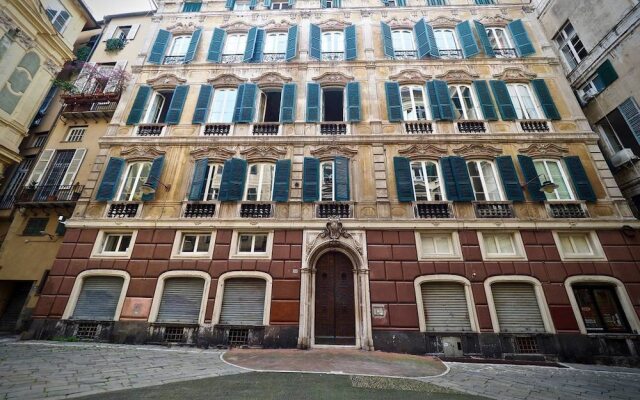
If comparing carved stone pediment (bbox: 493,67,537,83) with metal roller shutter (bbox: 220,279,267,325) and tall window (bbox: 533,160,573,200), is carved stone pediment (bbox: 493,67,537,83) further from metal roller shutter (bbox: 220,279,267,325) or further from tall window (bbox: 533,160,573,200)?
metal roller shutter (bbox: 220,279,267,325)

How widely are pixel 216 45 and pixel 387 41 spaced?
9.69 m

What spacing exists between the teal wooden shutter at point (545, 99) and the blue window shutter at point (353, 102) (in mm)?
8704

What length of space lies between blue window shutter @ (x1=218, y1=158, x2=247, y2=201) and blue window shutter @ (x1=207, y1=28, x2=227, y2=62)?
701 cm

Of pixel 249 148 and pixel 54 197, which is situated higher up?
pixel 249 148

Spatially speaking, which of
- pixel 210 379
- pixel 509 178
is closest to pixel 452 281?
pixel 509 178

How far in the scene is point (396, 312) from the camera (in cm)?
974

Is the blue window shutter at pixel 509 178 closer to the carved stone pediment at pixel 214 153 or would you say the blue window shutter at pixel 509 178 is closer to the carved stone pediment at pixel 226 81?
the carved stone pediment at pixel 214 153

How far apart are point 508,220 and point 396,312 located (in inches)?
226

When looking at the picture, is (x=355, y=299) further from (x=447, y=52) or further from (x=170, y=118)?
(x=447, y=52)

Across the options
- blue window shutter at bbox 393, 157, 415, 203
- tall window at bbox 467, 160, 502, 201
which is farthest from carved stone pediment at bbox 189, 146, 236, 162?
tall window at bbox 467, 160, 502, 201

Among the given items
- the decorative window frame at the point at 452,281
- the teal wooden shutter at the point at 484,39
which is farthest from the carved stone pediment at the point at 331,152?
the teal wooden shutter at the point at 484,39

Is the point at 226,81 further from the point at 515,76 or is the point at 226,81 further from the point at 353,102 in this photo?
the point at 515,76

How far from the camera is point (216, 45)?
15.8 metres

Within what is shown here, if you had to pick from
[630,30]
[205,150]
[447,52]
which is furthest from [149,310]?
[630,30]
